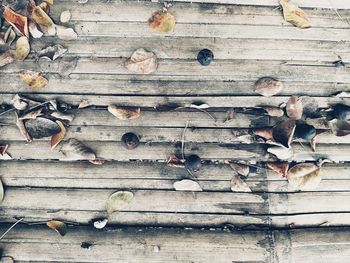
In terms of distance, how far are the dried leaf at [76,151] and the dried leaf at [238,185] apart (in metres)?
1.13

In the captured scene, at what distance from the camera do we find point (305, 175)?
3154 mm

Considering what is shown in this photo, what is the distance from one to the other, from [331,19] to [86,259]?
273 cm

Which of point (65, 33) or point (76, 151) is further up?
point (65, 33)

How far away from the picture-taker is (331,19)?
3.12m

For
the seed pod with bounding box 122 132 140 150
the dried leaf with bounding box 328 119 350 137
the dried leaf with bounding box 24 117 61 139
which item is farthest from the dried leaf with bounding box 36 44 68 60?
the dried leaf with bounding box 328 119 350 137

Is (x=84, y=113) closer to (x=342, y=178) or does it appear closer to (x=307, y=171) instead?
(x=307, y=171)

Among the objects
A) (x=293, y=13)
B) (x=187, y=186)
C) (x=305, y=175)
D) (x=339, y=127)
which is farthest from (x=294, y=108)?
(x=187, y=186)

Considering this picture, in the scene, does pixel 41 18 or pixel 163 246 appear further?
pixel 163 246

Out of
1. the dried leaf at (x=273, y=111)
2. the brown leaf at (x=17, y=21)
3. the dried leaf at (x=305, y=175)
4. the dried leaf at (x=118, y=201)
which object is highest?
the brown leaf at (x=17, y=21)

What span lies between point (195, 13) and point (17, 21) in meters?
1.37

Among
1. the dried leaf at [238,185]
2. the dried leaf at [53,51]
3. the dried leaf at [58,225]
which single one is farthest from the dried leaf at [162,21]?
the dried leaf at [58,225]

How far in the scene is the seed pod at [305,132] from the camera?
3.03 metres

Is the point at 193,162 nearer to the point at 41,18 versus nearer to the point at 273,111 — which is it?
the point at 273,111

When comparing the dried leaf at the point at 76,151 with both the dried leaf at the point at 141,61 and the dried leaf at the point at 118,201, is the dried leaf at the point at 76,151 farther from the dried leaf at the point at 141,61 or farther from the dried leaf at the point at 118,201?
the dried leaf at the point at 141,61
